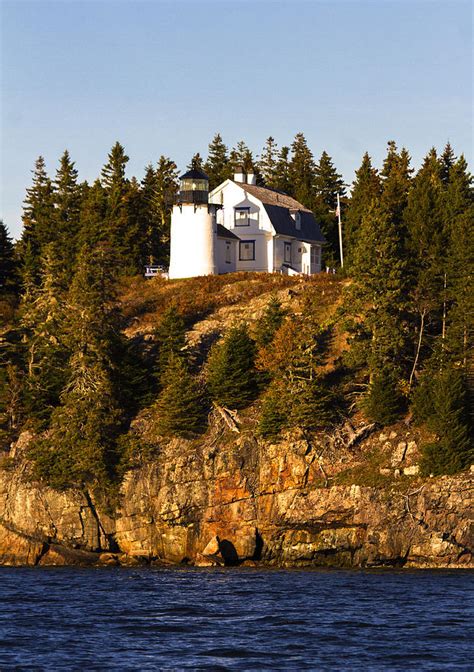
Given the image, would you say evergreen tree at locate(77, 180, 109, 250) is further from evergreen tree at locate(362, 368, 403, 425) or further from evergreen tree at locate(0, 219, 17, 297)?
evergreen tree at locate(362, 368, 403, 425)

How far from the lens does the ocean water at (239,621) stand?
3947 centimetres

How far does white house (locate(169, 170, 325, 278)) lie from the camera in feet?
323

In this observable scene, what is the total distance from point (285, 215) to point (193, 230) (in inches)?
482

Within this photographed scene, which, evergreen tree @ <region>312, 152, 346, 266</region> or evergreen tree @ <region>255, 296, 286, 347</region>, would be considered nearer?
evergreen tree @ <region>255, 296, 286, 347</region>

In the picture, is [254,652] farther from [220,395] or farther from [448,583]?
[220,395]

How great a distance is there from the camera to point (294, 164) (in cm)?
13800

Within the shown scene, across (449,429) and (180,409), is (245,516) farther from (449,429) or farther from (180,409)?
(449,429)

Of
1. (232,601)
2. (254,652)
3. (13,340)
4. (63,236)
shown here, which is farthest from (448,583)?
(63,236)

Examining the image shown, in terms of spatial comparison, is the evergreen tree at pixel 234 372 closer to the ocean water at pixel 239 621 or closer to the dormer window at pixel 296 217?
the ocean water at pixel 239 621

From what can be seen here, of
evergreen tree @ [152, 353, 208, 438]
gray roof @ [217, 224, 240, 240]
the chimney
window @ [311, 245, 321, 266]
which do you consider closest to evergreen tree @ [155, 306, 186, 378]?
evergreen tree @ [152, 353, 208, 438]

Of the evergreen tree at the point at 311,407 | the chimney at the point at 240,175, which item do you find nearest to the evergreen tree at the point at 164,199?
the chimney at the point at 240,175

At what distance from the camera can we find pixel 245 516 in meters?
68.6

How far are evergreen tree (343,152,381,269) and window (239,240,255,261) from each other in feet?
28.1

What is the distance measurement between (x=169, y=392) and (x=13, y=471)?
1141 centimetres
